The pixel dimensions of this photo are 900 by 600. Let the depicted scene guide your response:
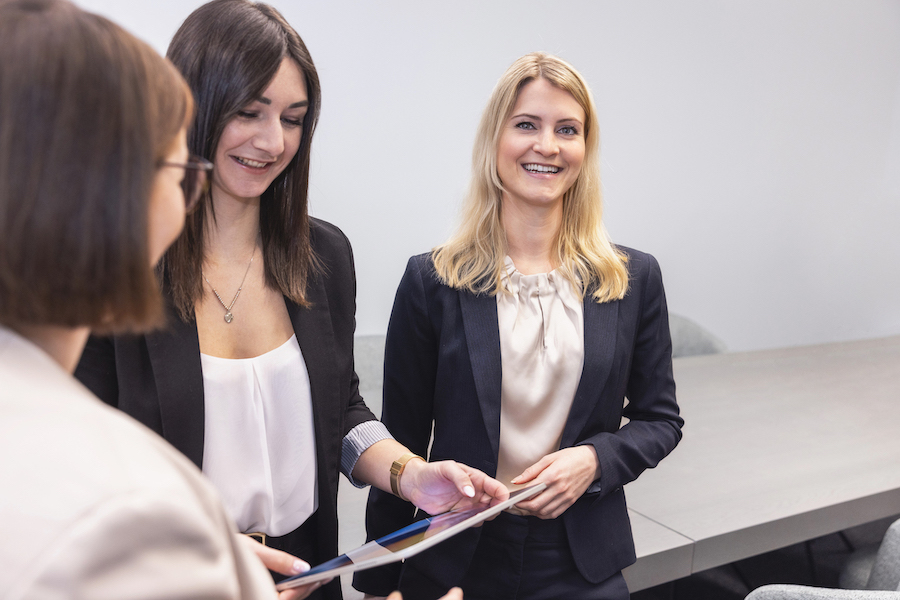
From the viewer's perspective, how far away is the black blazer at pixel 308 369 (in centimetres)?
110

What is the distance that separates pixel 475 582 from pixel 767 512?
3.56ft

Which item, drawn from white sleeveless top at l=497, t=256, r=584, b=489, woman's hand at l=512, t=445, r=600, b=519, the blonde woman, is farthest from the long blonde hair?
woman's hand at l=512, t=445, r=600, b=519

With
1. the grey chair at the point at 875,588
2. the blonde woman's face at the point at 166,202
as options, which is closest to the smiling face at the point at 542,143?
the grey chair at the point at 875,588

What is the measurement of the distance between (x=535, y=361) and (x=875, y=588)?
1.18 m

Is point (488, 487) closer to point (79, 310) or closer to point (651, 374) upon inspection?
point (651, 374)

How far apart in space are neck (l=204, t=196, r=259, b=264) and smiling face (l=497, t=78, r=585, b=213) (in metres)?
0.57

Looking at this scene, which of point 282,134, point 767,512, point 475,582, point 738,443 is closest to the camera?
point 282,134

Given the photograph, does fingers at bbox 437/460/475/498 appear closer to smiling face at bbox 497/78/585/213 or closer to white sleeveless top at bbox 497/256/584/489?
white sleeveless top at bbox 497/256/584/489

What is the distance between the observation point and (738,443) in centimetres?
276

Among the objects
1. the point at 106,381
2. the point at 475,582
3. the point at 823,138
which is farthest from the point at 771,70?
the point at 106,381

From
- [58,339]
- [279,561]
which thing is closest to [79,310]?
[58,339]

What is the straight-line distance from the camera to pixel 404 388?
63.4 inches

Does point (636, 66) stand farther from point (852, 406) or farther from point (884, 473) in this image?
point (884, 473)

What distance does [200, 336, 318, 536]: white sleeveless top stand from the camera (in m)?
1.17
